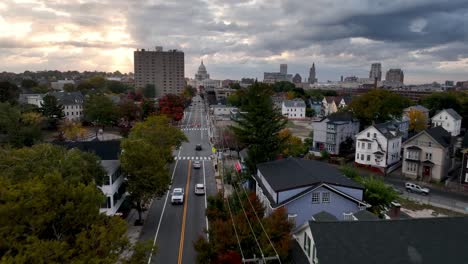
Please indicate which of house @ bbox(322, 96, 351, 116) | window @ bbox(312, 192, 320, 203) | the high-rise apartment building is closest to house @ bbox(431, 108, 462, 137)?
house @ bbox(322, 96, 351, 116)

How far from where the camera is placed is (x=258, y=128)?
33.2 metres

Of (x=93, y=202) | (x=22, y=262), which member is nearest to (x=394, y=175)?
(x=93, y=202)

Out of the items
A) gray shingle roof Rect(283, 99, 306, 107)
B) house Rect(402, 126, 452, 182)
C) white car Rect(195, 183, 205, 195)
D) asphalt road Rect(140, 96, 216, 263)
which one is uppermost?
gray shingle roof Rect(283, 99, 306, 107)

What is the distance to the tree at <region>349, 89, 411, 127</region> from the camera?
61.8 metres

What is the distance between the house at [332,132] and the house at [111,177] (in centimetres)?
3600

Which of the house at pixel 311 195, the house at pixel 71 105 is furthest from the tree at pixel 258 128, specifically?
the house at pixel 71 105

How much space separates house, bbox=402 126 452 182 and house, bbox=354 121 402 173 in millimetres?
2753

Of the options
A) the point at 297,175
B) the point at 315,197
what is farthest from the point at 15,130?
the point at 315,197

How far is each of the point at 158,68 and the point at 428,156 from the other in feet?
555

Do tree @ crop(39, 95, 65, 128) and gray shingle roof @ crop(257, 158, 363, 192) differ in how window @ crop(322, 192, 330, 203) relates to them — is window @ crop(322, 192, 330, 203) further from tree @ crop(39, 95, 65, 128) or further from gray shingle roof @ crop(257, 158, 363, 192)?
tree @ crop(39, 95, 65, 128)

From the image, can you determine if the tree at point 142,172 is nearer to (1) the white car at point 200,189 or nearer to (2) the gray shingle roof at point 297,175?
(1) the white car at point 200,189

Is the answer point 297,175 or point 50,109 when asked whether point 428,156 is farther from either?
point 50,109

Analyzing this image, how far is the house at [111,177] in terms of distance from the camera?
26.9 metres

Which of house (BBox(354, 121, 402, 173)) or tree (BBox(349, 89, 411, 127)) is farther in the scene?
tree (BBox(349, 89, 411, 127))
